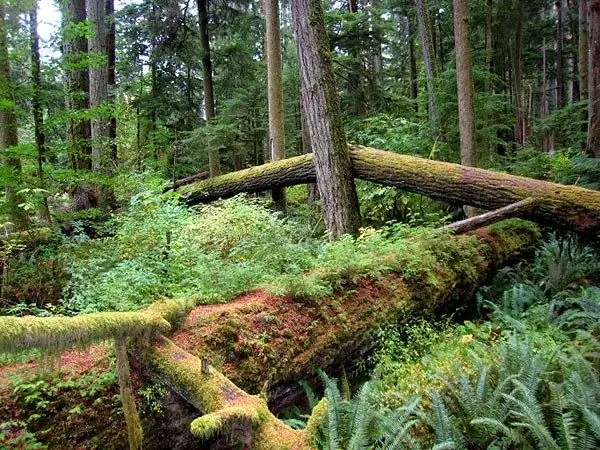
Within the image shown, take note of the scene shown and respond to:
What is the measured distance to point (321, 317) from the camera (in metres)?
4.85

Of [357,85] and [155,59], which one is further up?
[155,59]

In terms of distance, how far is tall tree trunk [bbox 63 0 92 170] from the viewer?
7980 millimetres

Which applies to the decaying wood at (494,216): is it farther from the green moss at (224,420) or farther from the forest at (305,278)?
the green moss at (224,420)

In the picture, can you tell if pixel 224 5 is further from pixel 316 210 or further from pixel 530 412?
pixel 530 412

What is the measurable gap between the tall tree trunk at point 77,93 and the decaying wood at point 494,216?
6.72m

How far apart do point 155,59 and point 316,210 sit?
8495 millimetres

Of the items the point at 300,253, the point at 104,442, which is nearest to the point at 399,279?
the point at 300,253

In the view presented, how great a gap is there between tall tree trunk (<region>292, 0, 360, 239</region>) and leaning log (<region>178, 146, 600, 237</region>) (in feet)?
2.49

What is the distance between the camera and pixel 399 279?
5.89m

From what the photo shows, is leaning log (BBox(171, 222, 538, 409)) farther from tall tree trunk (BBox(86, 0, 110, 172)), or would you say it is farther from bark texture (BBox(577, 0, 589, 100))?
bark texture (BBox(577, 0, 589, 100))

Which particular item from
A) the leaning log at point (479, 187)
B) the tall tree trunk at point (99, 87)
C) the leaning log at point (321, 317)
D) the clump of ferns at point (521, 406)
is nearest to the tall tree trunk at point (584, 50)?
the leaning log at point (479, 187)

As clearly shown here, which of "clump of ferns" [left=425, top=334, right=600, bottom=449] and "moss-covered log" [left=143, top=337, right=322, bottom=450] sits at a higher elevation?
"moss-covered log" [left=143, top=337, right=322, bottom=450]

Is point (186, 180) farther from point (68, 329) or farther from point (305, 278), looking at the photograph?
point (68, 329)

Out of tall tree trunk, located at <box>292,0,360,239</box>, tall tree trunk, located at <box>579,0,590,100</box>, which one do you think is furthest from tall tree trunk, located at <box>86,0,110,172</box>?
tall tree trunk, located at <box>579,0,590,100</box>
